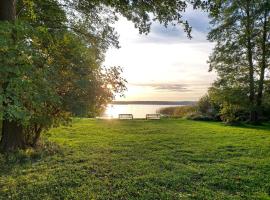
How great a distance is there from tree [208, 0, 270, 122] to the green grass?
14.2 meters

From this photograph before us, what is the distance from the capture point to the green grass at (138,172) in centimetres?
658

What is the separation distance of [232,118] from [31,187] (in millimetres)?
20764

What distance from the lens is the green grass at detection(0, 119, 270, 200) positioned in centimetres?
658

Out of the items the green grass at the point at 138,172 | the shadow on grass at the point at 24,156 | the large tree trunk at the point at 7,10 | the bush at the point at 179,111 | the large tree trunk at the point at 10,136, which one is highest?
the large tree trunk at the point at 7,10

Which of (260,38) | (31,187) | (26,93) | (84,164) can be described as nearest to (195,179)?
(84,164)

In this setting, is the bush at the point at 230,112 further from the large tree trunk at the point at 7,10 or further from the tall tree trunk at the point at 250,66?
the large tree trunk at the point at 7,10

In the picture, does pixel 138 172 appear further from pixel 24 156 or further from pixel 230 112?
pixel 230 112

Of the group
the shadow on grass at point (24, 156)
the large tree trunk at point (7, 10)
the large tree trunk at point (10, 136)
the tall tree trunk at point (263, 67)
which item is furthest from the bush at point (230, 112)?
the large tree trunk at point (7, 10)

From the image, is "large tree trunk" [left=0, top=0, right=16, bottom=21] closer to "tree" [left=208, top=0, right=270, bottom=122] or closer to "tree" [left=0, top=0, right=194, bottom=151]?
"tree" [left=0, top=0, right=194, bottom=151]

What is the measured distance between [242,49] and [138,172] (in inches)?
821

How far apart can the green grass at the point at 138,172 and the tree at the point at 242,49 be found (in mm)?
14193

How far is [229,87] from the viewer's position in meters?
25.7

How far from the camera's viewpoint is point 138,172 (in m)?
8.18

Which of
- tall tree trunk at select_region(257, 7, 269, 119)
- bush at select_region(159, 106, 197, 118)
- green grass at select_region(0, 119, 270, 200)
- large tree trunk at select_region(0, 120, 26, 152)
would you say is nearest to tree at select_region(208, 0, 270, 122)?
tall tree trunk at select_region(257, 7, 269, 119)
